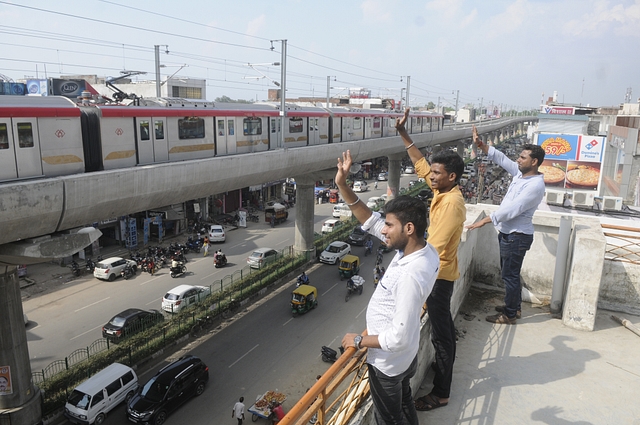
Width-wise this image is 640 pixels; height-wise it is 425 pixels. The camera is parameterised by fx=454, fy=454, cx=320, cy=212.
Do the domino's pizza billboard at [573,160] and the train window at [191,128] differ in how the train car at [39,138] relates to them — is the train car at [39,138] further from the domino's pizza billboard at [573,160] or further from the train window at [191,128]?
the domino's pizza billboard at [573,160]

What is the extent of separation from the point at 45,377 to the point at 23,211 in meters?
6.71

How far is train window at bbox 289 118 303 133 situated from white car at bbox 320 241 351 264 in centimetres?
697

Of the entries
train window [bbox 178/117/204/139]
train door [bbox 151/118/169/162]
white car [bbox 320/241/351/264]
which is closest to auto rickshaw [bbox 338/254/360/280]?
white car [bbox 320/241/351/264]

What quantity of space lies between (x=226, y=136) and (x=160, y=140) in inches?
121

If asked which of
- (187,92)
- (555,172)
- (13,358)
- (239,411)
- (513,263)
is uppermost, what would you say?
(187,92)

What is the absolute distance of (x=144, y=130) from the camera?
37.7 ft

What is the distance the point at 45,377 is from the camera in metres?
12.4

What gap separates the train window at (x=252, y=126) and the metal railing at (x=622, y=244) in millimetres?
12040

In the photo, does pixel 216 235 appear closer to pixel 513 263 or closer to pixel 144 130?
pixel 144 130

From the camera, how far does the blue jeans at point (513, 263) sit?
4559 millimetres

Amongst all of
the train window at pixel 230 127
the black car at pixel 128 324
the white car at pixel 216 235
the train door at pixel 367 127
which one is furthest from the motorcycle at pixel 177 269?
the train door at pixel 367 127

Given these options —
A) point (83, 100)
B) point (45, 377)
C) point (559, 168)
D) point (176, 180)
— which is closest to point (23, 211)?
point (83, 100)

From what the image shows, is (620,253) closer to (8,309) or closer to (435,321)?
(435,321)

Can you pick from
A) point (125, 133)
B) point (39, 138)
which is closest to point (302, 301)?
point (125, 133)
